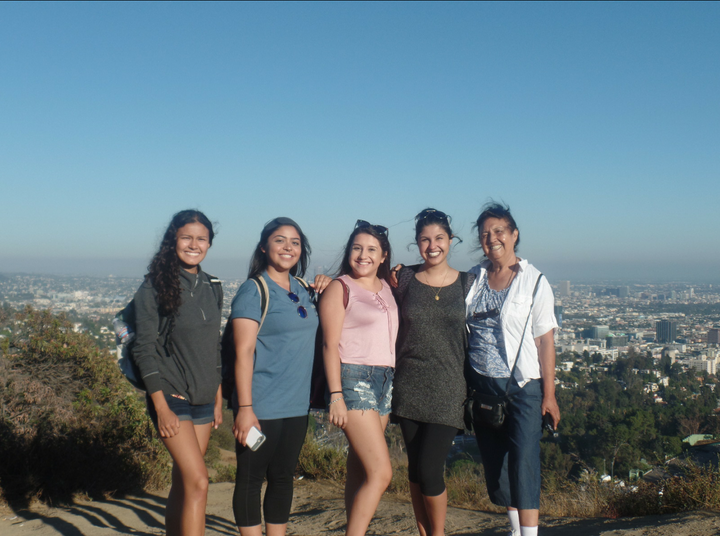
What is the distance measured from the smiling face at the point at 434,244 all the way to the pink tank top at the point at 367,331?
0.44m

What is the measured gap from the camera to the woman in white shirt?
9.92ft

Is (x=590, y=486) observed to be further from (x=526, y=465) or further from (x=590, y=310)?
(x=590, y=310)

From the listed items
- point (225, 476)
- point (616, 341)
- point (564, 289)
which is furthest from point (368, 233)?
point (616, 341)

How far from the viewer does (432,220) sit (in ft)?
10.6

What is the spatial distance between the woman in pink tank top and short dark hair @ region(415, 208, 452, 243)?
0.37 meters

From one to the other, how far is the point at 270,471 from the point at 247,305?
3.16 feet

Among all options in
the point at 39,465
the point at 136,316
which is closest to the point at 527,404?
the point at 136,316

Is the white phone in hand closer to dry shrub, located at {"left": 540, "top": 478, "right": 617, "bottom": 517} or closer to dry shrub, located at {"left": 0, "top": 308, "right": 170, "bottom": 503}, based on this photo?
dry shrub, located at {"left": 540, "top": 478, "right": 617, "bottom": 517}

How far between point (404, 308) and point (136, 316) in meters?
1.47

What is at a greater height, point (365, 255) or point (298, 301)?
point (365, 255)

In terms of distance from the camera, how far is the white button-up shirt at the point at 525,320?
3039 millimetres

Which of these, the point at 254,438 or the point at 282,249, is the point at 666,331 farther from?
the point at 254,438

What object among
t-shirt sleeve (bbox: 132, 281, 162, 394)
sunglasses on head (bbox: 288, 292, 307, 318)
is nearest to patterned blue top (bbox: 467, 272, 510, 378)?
sunglasses on head (bbox: 288, 292, 307, 318)

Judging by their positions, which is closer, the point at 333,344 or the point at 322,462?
the point at 333,344
